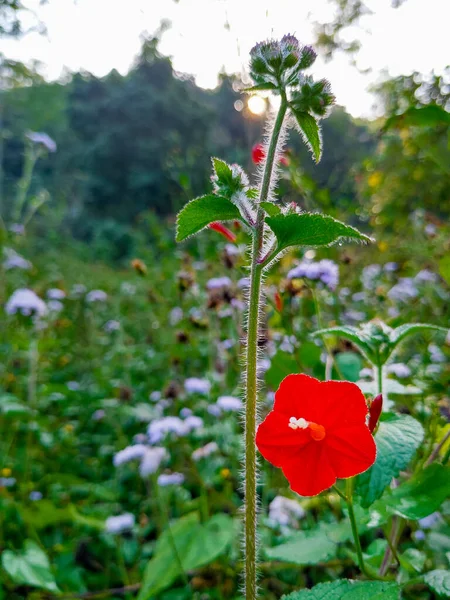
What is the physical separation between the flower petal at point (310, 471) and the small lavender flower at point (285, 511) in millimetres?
800

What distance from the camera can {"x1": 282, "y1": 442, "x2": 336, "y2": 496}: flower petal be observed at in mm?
585

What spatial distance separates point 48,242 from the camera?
9.93 metres

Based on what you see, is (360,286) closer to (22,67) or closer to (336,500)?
(336,500)

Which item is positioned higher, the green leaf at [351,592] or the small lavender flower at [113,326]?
the small lavender flower at [113,326]

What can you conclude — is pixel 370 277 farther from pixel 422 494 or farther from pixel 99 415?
pixel 422 494

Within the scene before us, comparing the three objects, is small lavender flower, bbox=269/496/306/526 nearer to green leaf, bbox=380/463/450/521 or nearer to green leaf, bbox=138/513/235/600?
green leaf, bbox=138/513/235/600

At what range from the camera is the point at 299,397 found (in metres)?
0.63

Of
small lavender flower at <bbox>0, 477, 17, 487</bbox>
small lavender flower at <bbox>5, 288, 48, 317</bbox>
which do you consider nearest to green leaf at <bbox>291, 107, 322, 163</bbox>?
small lavender flower at <bbox>5, 288, 48, 317</bbox>

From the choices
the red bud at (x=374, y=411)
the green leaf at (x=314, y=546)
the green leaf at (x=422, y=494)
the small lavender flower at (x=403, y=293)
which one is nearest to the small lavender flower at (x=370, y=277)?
the small lavender flower at (x=403, y=293)

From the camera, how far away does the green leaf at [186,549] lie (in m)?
1.27

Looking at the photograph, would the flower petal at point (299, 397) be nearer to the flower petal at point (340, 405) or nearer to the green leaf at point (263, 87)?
the flower petal at point (340, 405)

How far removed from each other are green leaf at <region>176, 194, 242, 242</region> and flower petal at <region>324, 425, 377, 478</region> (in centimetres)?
29

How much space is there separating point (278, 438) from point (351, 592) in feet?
0.65

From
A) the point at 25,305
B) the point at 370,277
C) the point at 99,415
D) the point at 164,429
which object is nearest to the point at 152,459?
the point at 164,429
